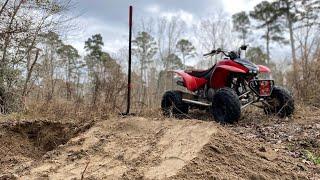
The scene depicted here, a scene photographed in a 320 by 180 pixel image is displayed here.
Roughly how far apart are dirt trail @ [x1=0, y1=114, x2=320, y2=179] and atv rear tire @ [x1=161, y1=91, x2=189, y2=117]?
10.2 feet

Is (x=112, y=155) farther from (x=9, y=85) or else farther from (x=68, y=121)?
(x=9, y=85)

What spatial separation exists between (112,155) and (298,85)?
23.4 feet

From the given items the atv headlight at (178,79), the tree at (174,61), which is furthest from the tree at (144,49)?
the atv headlight at (178,79)

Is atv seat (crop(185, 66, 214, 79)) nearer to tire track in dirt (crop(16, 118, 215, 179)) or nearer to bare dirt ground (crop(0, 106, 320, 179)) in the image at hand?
bare dirt ground (crop(0, 106, 320, 179))

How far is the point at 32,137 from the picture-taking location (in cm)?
714

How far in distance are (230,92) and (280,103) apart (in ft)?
4.11

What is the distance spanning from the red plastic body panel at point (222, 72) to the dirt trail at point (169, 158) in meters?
2.32

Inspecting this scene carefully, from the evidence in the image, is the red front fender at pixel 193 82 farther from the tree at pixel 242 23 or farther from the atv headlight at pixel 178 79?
the tree at pixel 242 23

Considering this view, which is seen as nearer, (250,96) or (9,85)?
(250,96)

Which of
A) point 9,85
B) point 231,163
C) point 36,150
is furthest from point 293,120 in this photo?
point 9,85

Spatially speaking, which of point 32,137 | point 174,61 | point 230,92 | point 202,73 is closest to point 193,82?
point 202,73

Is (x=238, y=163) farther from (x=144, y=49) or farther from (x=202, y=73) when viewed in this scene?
(x=144, y=49)

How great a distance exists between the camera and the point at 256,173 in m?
4.13

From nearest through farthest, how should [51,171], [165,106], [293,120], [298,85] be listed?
[51,171] → [293,120] → [165,106] → [298,85]
